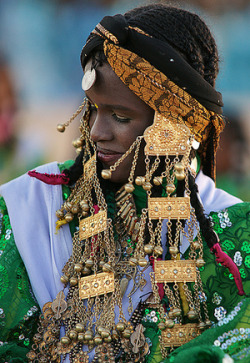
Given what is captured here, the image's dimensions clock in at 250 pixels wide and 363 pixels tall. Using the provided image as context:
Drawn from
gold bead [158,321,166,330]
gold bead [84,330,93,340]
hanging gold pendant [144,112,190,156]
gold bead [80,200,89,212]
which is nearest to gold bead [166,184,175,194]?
hanging gold pendant [144,112,190,156]

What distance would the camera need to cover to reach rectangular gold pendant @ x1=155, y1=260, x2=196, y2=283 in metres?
1.91

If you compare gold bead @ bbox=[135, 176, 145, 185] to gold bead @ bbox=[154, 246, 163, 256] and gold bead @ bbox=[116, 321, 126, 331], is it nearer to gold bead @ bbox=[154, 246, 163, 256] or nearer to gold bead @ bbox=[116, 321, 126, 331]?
gold bead @ bbox=[154, 246, 163, 256]

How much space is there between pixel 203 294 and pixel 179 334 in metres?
0.16

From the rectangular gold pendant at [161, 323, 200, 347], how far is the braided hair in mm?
290

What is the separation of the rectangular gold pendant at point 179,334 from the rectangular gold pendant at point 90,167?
639 mm

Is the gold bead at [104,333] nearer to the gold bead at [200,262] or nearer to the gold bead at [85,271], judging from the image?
the gold bead at [85,271]

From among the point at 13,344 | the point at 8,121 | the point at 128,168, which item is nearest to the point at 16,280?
the point at 13,344

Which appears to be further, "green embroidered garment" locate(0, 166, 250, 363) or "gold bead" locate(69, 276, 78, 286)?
"gold bead" locate(69, 276, 78, 286)

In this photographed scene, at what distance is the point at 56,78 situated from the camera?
601cm

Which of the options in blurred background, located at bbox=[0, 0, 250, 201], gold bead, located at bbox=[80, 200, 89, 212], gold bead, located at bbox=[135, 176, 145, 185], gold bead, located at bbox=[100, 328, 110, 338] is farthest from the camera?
blurred background, located at bbox=[0, 0, 250, 201]

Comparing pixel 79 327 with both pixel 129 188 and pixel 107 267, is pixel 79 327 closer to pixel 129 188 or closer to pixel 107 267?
pixel 107 267

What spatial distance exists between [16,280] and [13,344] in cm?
22

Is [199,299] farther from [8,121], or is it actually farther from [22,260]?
[8,121]

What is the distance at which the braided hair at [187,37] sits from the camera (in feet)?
6.45
